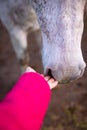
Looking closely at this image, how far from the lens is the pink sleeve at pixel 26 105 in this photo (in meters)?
1.01

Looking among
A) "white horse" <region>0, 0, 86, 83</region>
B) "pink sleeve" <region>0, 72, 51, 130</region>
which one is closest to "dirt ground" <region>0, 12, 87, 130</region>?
"white horse" <region>0, 0, 86, 83</region>

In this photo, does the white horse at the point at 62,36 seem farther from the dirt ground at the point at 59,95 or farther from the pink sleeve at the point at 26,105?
the dirt ground at the point at 59,95

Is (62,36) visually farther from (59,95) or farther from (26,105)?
(59,95)

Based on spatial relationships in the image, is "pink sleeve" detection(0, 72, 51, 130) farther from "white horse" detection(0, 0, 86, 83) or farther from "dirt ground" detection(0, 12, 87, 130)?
"dirt ground" detection(0, 12, 87, 130)

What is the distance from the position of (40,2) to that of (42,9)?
0.09 ft

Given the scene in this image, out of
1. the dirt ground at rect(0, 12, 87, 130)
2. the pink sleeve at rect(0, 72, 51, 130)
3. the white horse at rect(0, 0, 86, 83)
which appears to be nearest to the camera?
the pink sleeve at rect(0, 72, 51, 130)

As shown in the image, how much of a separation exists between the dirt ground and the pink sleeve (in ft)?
2.88

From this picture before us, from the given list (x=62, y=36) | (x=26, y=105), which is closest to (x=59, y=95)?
(x=62, y=36)

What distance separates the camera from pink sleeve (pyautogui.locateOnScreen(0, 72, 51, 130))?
3.30 feet

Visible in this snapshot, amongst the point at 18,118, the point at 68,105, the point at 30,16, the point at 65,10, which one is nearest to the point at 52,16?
the point at 65,10

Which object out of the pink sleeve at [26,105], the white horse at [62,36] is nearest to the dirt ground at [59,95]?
the white horse at [62,36]

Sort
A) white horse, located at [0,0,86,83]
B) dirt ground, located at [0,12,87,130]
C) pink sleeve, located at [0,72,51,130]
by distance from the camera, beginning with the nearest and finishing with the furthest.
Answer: pink sleeve, located at [0,72,51,130]
white horse, located at [0,0,86,83]
dirt ground, located at [0,12,87,130]

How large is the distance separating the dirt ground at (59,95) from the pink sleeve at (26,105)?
88 centimetres

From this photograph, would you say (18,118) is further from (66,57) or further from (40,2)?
(40,2)
